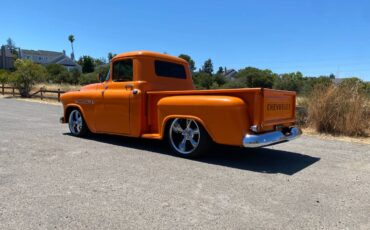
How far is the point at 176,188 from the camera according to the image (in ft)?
14.5

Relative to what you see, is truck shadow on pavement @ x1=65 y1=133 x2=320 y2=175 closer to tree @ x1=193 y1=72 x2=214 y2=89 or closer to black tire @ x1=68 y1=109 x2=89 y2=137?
black tire @ x1=68 y1=109 x2=89 y2=137

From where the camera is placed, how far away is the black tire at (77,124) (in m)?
8.23

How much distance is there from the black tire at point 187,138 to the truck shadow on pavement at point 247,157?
225 millimetres

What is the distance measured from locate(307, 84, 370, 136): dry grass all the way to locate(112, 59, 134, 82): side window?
19.0 ft

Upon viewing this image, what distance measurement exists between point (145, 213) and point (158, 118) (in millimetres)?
3046

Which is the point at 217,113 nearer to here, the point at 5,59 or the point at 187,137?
the point at 187,137

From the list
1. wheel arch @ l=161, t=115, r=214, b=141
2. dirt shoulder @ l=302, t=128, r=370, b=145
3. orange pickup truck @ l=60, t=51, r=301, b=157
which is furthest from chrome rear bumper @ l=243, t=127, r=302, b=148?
dirt shoulder @ l=302, t=128, r=370, b=145

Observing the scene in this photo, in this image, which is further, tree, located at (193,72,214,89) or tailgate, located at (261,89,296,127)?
tree, located at (193,72,214,89)

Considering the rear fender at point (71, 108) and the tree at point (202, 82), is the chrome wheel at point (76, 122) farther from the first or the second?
the tree at point (202, 82)

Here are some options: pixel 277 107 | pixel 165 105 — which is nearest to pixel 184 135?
pixel 165 105

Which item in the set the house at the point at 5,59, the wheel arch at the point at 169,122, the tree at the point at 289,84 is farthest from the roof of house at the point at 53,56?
the wheel arch at the point at 169,122

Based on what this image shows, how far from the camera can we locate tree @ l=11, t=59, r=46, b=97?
88.4 ft

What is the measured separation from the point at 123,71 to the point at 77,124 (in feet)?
6.76

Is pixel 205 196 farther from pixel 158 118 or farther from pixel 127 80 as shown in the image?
pixel 127 80
